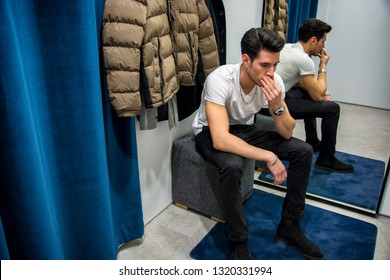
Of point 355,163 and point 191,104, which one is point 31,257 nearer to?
point 191,104

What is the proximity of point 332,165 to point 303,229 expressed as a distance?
1.82 ft

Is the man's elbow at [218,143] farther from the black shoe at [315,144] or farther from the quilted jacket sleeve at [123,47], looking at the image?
the black shoe at [315,144]

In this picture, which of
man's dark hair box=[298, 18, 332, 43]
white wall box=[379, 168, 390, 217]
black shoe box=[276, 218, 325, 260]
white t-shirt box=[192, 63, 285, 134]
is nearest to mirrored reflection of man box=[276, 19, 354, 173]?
man's dark hair box=[298, 18, 332, 43]

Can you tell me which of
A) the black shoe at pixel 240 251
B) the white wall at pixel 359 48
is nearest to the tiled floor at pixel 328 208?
the white wall at pixel 359 48

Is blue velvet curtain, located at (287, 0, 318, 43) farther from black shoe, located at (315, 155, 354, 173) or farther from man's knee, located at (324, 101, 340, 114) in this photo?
black shoe, located at (315, 155, 354, 173)

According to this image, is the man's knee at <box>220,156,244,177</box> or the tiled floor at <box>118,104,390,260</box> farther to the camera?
the tiled floor at <box>118,104,390,260</box>

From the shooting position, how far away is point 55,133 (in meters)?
1.25

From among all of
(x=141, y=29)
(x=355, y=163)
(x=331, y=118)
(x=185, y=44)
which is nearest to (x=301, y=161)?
(x=331, y=118)

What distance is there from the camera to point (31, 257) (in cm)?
115

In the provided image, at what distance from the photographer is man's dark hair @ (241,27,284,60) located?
158cm

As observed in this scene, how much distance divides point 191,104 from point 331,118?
0.91 metres

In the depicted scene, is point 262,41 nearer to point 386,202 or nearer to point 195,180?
point 195,180

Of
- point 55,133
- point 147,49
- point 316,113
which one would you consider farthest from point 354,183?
point 55,133

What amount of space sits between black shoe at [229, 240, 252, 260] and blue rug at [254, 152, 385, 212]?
2.67 ft
